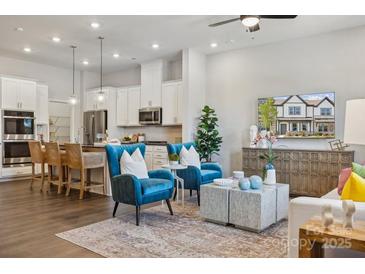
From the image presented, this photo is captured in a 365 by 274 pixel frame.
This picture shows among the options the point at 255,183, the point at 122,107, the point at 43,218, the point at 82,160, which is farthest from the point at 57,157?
the point at 255,183

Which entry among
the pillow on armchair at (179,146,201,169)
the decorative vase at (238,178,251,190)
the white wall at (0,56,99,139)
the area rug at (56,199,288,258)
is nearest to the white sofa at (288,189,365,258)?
the area rug at (56,199,288,258)

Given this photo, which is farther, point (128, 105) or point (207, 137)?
point (128, 105)

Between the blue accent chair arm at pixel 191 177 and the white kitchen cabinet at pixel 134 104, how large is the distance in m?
3.55

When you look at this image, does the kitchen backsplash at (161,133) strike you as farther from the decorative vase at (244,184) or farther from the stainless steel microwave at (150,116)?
the decorative vase at (244,184)

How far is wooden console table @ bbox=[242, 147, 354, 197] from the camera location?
4922mm

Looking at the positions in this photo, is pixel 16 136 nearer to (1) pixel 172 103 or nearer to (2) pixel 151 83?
(2) pixel 151 83

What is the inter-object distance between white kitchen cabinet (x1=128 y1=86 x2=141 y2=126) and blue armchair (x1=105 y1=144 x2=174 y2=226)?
3.87 meters

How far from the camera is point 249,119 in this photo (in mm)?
6398

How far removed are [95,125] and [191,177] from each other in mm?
4757

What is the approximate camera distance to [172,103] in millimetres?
7070

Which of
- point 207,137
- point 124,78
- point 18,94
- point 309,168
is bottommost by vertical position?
point 309,168

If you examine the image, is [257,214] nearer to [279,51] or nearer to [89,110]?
[279,51]

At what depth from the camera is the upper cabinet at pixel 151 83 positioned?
24.2 ft

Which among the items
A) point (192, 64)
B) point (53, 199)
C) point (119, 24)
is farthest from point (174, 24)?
point (53, 199)
